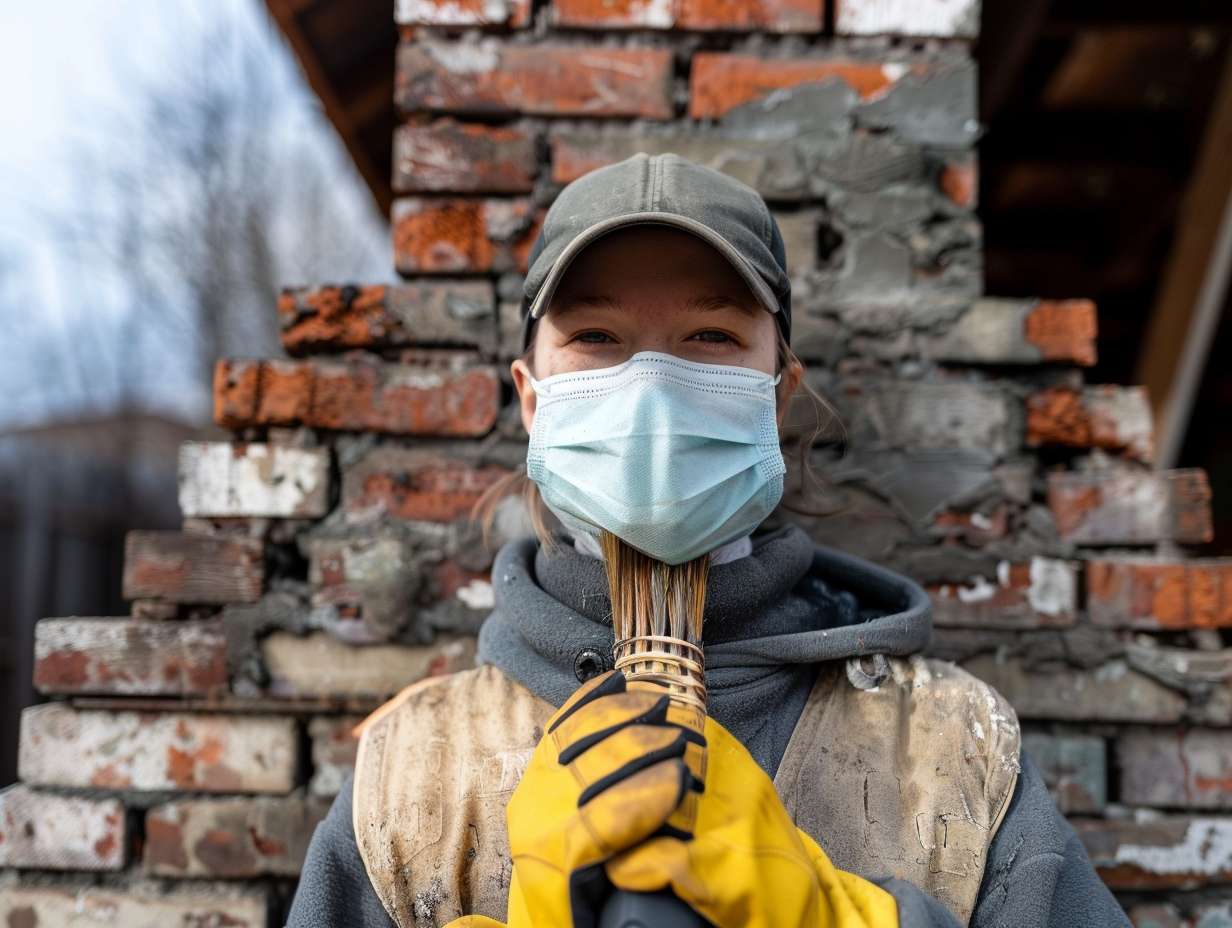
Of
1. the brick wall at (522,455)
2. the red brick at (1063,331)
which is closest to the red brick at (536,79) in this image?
the brick wall at (522,455)

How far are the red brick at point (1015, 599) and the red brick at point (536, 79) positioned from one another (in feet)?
3.07

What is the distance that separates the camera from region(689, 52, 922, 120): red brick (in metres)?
1.49

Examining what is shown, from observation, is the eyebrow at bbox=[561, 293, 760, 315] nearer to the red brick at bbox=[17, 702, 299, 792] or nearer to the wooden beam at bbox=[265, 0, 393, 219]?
the red brick at bbox=[17, 702, 299, 792]

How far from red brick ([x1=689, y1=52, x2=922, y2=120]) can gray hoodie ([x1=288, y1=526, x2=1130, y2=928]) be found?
29.3 inches

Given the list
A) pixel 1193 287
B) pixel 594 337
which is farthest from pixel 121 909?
pixel 1193 287

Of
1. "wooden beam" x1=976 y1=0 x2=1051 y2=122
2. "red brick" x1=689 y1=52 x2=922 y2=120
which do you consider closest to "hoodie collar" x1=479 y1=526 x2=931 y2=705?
"red brick" x1=689 y1=52 x2=922 y2=120

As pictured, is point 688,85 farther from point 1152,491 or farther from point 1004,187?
point 1004,187

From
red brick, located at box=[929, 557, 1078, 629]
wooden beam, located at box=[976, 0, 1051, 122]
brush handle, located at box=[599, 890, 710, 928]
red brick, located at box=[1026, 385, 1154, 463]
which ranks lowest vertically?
brush handle, located at box=[599, 890, 710, 928]

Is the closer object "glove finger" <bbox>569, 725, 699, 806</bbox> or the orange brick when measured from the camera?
"glove finger" <bbox>569, 725, 699, 806</bbox>

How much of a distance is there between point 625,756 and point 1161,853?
108 centimetres

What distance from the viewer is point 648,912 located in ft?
2.42

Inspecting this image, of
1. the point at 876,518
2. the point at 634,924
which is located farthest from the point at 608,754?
the point at 876,518

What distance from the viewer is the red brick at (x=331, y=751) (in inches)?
56.5

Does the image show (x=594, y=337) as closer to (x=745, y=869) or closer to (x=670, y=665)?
(x=670, y=665)
